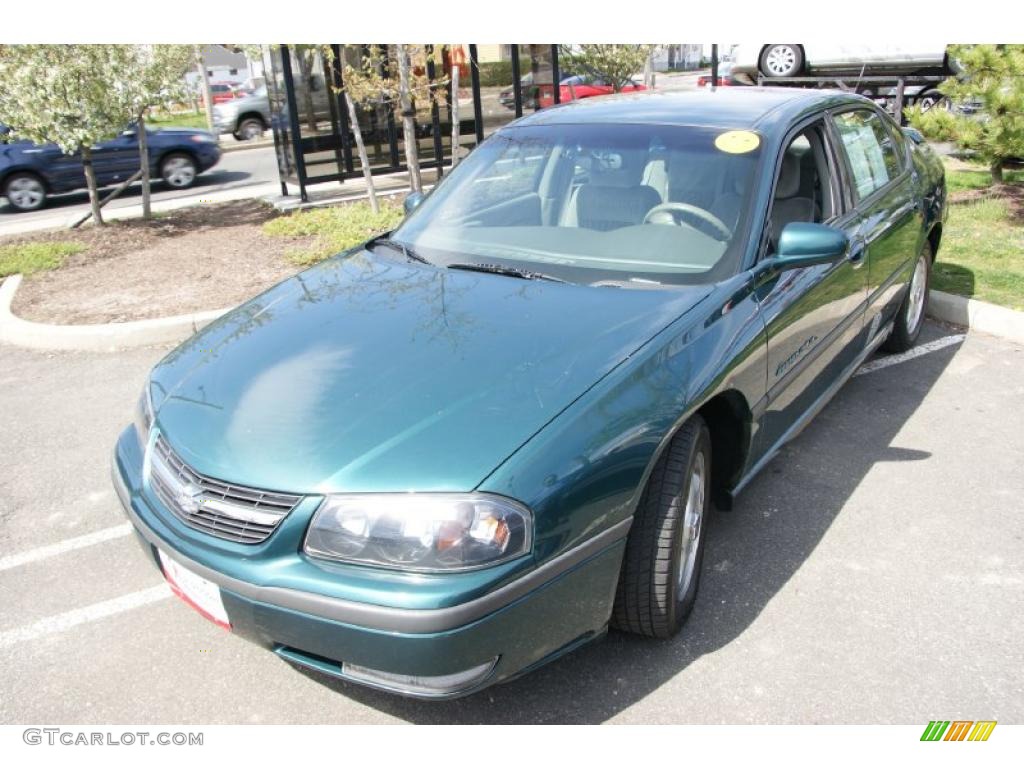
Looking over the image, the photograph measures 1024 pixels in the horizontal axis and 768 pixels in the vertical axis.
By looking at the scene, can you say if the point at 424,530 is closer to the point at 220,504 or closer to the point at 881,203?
the point at 220,504

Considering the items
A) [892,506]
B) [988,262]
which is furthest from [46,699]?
[988,262]

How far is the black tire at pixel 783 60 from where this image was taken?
1459cm

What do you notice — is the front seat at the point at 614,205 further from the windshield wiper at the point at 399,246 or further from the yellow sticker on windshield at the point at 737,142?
the windshield wiper at the point at 399,246

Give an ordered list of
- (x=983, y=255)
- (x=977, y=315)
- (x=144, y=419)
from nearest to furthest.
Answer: (x=144, y=419), (x=977, y=315), (x=983, y=255)

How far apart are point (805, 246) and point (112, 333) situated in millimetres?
4793

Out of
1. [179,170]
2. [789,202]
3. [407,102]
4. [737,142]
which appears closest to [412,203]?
[737,142]

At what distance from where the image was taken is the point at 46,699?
2.67m

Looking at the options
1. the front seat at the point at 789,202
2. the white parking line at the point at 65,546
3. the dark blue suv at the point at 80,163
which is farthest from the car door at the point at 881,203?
the dark blue suv at the point at 80,163

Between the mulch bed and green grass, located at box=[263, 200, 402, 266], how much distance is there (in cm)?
17

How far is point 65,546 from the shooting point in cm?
353

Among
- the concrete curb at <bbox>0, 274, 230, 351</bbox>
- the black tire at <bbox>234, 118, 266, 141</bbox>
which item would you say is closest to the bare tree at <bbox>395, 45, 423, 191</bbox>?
the concrete curb at <bbox>0, 274, 230, 351</bbox>

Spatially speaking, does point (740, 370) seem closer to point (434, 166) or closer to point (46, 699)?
point (46, 699)

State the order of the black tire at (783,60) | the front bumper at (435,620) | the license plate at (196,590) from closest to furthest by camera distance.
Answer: the front bumper at (435,620), the license plate at (196,590), the black tire at (783,60)

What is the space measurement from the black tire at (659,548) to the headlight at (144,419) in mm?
1551
